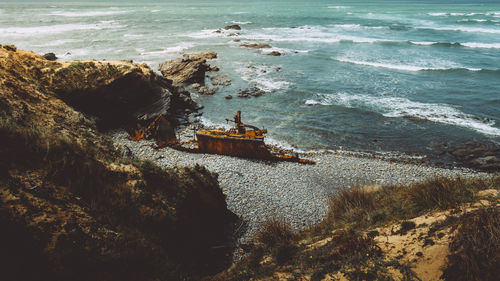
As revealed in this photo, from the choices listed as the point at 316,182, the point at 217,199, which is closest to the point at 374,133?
the point at 316,182

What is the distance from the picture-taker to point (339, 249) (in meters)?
5.84

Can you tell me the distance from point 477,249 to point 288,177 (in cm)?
921

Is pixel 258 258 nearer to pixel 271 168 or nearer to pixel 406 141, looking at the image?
pixel 271 168

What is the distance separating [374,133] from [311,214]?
11488 mm

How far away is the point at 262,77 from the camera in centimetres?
3192

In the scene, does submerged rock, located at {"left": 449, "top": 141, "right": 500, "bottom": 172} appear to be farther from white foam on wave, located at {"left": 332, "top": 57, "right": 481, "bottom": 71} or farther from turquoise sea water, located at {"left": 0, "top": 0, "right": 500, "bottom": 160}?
white foam on wave, located at {"left": 332, "top": 57, "right": 481, "bottom": 71}

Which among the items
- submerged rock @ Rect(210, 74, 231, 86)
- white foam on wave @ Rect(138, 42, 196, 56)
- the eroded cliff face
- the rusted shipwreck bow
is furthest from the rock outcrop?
the eroded cliff face

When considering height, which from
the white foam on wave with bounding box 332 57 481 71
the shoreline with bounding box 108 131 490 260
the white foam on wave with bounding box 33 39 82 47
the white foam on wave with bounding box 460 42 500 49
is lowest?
the shoreline with bounding box 108 131 490 260

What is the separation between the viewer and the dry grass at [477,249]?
13.8 ft

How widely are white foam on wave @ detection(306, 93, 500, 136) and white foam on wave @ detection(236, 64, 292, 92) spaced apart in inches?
200

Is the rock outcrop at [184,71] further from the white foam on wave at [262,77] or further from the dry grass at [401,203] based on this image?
the dry grass at [401,203]

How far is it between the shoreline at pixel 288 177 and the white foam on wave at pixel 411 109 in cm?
707

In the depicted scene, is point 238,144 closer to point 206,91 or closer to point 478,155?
point 206,91

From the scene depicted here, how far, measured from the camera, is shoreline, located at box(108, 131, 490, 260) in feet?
35.5
